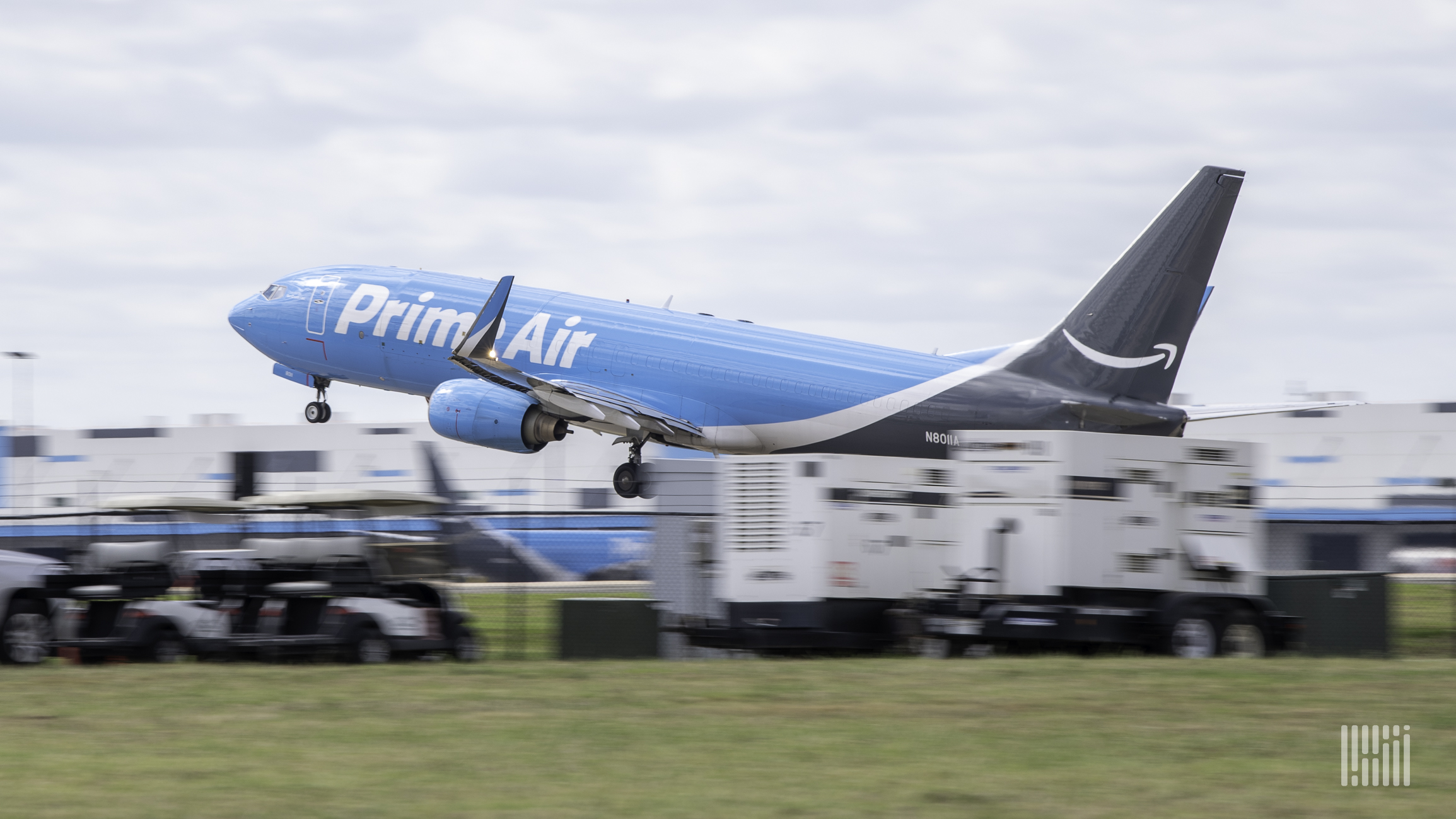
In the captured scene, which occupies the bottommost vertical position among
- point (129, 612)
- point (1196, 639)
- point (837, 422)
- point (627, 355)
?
point (1196, 639)

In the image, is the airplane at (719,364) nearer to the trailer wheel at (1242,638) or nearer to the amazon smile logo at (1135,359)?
the amazon smile logo at (1135,359)

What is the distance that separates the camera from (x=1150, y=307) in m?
31.6

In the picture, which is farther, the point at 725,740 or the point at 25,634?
the point at 25,634

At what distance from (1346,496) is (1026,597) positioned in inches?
2276

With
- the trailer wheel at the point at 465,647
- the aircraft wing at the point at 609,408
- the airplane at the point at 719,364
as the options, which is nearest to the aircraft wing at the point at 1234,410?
the airplane at the point at 719,364

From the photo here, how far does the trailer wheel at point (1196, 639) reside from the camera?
2003cm

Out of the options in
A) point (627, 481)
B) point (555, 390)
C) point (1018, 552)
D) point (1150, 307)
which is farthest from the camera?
point (627, 481)

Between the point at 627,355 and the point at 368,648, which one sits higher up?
the point at 627,355

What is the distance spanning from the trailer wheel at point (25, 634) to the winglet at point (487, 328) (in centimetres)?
1546

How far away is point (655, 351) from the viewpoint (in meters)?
39.0

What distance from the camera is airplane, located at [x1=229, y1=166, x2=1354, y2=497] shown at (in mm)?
31875

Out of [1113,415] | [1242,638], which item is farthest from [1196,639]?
[1113,415]

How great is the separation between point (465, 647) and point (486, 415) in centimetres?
1780

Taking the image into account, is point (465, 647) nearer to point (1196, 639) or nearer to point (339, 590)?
point (339, 590)
